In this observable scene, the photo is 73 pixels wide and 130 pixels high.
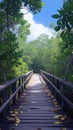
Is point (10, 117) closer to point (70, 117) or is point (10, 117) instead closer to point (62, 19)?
point (70, 117)

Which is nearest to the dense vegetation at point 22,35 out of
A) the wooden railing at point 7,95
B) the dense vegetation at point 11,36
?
the dense vegetation at point 11,36

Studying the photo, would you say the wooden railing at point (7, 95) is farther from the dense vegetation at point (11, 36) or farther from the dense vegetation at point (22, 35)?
the dense vegetation at point (11, 36)

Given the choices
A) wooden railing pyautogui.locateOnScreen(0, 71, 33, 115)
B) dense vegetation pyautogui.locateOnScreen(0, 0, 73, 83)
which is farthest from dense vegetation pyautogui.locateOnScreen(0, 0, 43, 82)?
wooden railing pyautogui.locateOnScreen(0, 71, 33, 115)

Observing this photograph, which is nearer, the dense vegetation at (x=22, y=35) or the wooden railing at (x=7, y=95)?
the dense vegetation at (x=22, y=35)

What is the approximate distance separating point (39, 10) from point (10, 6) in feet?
8.93

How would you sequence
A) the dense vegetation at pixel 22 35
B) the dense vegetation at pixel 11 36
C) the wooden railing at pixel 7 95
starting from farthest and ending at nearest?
the dense vegetation at pixel 11 36
the wooden railing at pixel 7 95
the dense vegetation at pixel 22 35

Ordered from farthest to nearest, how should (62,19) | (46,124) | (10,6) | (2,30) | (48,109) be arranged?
(2,30)
(10,6)
(48,109)
(46,124)
(62,19)

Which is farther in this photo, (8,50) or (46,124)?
(8,50)

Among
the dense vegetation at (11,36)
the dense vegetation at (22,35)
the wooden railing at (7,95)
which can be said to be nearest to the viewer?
the dense vegetation at (22,35)

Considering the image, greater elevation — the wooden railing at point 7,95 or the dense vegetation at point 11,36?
the dense vegetation at point 11,36

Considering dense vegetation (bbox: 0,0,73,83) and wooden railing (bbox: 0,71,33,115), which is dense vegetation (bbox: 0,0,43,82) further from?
wooden railing (bbox: 0,71,33,115)

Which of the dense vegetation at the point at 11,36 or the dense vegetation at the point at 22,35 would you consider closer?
the dense vegetation at the point at 22,35

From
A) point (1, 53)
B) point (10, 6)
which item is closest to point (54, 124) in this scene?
point (1, 53)

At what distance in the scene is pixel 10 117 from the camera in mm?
8367
